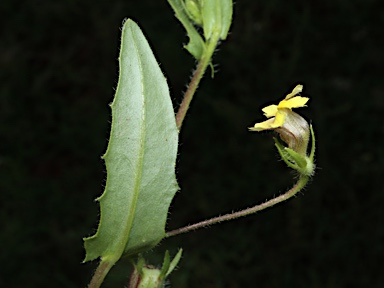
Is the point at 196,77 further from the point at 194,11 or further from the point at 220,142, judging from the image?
the point at 220,142

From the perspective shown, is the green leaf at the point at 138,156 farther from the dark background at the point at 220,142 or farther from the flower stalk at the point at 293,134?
the dark background at the point at 220,142

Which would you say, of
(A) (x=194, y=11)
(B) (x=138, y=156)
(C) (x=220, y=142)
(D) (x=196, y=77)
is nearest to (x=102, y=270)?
(B) (x=138, y=156)

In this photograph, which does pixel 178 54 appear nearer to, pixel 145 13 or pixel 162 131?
pixel 145 13

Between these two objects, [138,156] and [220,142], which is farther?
[220,142]

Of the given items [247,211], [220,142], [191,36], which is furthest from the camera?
[220,142]

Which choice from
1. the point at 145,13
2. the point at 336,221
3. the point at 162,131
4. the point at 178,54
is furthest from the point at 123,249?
the point at 145,13

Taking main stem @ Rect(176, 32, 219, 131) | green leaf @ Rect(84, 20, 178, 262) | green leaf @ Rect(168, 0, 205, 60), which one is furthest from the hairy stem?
green leaf @ Rect(168, 0, 205, 60)

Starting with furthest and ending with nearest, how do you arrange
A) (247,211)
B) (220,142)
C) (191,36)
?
(220,142) → (191,36) → (247,211)
